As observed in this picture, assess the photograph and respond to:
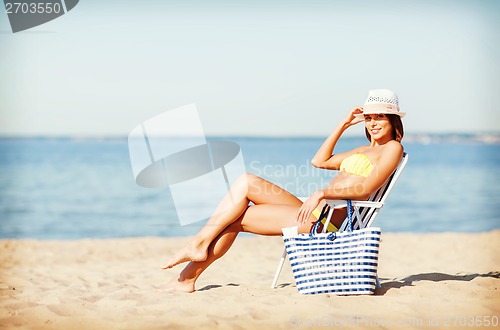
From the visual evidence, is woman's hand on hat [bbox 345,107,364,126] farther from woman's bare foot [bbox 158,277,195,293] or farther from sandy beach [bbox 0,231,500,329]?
woman's bare foot [bbox 158,277,195,293]

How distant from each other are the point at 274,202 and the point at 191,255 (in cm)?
60

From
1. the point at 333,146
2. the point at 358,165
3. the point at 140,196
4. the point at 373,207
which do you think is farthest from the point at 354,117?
the point at 140,196

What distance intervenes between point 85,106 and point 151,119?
3088mm

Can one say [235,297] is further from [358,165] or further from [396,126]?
[396,126]

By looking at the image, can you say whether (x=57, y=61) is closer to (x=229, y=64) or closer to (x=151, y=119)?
(x=151, y=119)

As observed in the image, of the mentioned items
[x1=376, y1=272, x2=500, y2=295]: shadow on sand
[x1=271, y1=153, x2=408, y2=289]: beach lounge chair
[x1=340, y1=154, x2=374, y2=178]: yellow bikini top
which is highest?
[x1=340, y1=154, x2=374, y2=178]: yellow bikini top

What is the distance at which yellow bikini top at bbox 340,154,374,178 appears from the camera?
13.3 ft

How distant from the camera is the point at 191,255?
4.10 meters

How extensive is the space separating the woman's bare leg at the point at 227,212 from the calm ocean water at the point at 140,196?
18.0 ft

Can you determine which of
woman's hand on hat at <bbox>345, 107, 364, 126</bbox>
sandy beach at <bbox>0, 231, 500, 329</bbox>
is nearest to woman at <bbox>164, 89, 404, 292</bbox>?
woman's hand on hat at <bbox>345, 107, 364, 126</bbox>

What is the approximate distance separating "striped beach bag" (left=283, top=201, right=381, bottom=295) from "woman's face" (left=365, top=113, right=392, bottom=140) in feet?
1.84

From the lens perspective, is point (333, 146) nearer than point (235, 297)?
No

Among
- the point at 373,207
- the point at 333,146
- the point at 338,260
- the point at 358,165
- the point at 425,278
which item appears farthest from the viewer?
the point at 425,278

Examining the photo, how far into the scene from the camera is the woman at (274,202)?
4055mm
